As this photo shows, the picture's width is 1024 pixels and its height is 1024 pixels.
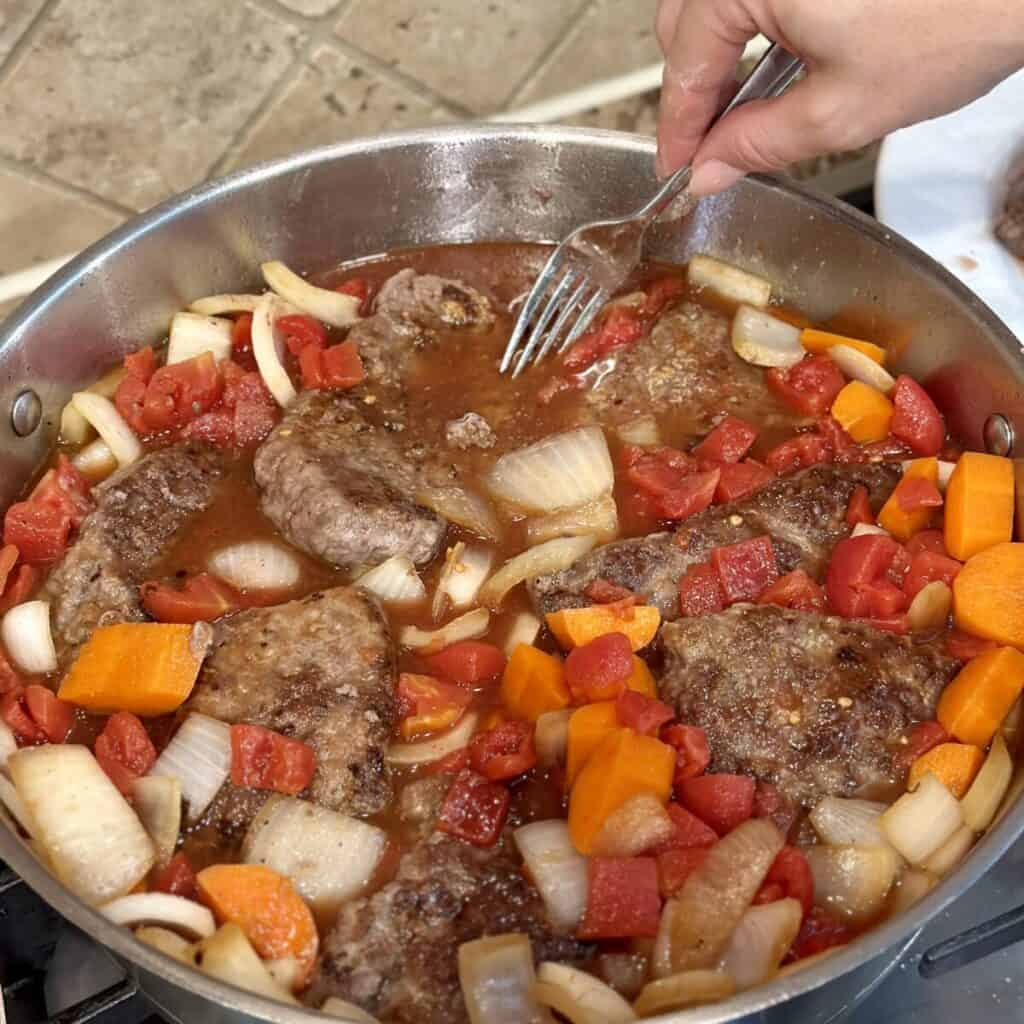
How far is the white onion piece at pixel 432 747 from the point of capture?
250 centimetres

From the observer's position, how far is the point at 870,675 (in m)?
2.47

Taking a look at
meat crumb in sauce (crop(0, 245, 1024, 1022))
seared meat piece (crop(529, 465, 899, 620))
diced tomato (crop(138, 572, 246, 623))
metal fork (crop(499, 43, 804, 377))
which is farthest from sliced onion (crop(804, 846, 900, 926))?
metal fork (crop(499, 43, 804, 377))

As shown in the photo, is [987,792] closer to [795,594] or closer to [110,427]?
[795,594]

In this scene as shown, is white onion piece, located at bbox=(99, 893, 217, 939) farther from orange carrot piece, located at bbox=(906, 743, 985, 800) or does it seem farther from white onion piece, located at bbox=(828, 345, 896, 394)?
white onion piece, located at bbox=(828, 345, 896, 394)

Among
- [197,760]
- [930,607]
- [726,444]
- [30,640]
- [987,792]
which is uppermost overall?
[30,640]

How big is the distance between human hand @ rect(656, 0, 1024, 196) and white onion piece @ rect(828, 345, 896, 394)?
2.26 ft

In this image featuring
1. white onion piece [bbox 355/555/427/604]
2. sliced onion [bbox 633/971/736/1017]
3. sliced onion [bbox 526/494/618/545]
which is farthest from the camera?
sliced onion [bbox 526/494/618/545]

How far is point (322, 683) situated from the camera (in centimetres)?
250

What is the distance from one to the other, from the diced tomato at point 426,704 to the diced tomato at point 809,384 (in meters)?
1.14

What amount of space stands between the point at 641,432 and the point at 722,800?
1024mm

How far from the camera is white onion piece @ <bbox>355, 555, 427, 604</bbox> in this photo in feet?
8.95

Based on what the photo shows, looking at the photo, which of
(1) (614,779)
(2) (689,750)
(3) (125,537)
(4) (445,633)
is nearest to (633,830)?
Answer: (1) (614,779)

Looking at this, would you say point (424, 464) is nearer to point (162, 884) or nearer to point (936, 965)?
point (162, 884)

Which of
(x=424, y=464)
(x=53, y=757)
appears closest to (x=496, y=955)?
(x=53, y=757)
